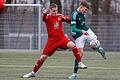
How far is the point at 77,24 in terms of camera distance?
36.7 ft

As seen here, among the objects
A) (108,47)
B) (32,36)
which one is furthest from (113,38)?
(32,36)

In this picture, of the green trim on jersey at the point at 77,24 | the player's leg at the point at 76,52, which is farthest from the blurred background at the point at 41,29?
the player's leg at the point at 76,52

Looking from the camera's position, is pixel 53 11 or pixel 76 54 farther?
pixel 53 11

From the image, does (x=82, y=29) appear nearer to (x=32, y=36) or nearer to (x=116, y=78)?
(x=116, y=78)

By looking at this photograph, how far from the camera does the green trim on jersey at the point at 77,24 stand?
10.9 m

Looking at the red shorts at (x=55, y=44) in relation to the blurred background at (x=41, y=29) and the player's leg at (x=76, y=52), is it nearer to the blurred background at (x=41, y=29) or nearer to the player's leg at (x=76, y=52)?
the player's leg at (x=76, y=52)

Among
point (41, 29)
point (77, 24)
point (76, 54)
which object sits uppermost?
point (77, 24)

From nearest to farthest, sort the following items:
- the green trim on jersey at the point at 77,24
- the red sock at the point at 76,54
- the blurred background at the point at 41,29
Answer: the red sock at the point at 76,54 < the green trim on jersey at the point at 77,24 < the blurred background at the point at 41,29

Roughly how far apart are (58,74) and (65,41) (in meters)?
1.60

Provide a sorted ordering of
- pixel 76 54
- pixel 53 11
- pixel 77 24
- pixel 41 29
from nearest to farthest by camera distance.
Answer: pixel 76 54, pixel 53 11, pixel 77 24, pixel 41 29

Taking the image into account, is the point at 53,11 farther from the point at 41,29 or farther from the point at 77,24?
the point at 41,29

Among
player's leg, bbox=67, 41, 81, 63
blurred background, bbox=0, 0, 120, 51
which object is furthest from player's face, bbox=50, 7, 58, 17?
blurred background, bbox=0, 0, 120, 51

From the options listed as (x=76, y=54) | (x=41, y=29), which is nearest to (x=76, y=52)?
(x=76, y=54)

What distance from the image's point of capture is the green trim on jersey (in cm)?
1085
